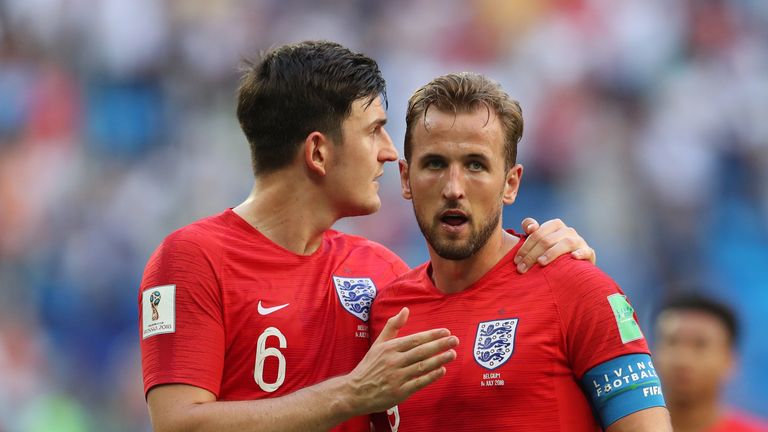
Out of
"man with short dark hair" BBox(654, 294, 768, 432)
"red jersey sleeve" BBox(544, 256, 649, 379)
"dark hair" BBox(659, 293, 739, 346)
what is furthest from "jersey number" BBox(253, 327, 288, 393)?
"dark hair" BBox(659, 293, 739, 346)

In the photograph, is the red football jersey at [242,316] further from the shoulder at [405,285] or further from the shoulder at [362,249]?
the shoulder at [362,249]

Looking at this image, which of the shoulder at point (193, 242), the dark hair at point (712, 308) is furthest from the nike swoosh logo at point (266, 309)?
the dark hair at point (712, 308)

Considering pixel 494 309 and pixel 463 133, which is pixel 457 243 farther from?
pixel 463 133

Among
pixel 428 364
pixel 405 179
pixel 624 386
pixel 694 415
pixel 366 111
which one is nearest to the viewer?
pixel 428 364

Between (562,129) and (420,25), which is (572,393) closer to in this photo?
(562,129)

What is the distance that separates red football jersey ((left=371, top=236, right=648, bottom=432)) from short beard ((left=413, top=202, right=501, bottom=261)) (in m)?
0.15

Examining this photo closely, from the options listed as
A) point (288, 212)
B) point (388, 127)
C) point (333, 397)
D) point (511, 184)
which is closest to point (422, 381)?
point (333, 397)

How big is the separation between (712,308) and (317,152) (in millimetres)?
3088

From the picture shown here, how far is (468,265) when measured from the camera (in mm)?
4293

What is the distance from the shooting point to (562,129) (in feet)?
34.0

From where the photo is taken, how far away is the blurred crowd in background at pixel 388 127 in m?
9.88

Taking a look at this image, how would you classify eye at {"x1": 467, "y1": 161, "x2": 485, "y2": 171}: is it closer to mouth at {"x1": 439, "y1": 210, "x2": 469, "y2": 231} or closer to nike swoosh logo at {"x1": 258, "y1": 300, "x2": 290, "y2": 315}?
mouth at {"x1": 439, "y1": 210, "x2": 469, "y2": 231}

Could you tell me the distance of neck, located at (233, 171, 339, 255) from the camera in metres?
4.66

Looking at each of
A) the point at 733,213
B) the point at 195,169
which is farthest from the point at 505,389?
the point at 195,169
